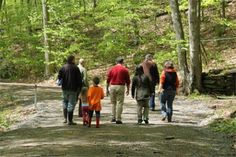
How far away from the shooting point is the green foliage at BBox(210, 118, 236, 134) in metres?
13.7

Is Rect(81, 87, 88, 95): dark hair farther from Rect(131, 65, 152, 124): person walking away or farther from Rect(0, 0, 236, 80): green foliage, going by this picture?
Rect(0, 0, 236, 80): green foliage

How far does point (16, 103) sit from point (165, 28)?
20.1m

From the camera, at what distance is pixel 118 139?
12.0m

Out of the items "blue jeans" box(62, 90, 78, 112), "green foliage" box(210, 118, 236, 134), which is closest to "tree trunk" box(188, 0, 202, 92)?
"green foliage" box(210, 118, 236, 134)

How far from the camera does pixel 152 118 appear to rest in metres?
16.9

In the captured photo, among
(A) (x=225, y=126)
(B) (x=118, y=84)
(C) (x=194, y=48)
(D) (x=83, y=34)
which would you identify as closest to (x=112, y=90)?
(B) (x=118, y=84)

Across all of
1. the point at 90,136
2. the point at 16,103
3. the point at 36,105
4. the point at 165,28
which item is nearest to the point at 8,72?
the point at 165,28

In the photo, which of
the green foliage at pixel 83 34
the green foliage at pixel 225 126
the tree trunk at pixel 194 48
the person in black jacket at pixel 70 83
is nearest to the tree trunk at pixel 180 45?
the tree trunk at pixel 194 48

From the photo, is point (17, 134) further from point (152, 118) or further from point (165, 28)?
point (165, 28)

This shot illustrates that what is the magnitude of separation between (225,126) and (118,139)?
385 cm

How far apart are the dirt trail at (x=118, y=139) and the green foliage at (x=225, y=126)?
0.35 meters

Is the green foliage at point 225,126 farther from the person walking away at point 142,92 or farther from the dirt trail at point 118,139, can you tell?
the person walking away at point 142,92

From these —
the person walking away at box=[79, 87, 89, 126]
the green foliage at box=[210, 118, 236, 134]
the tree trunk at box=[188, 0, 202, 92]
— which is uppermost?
the tree trunk at box=[188, 0, 202, 92]

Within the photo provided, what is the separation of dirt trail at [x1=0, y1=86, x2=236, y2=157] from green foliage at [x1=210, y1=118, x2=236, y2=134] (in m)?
0.35
